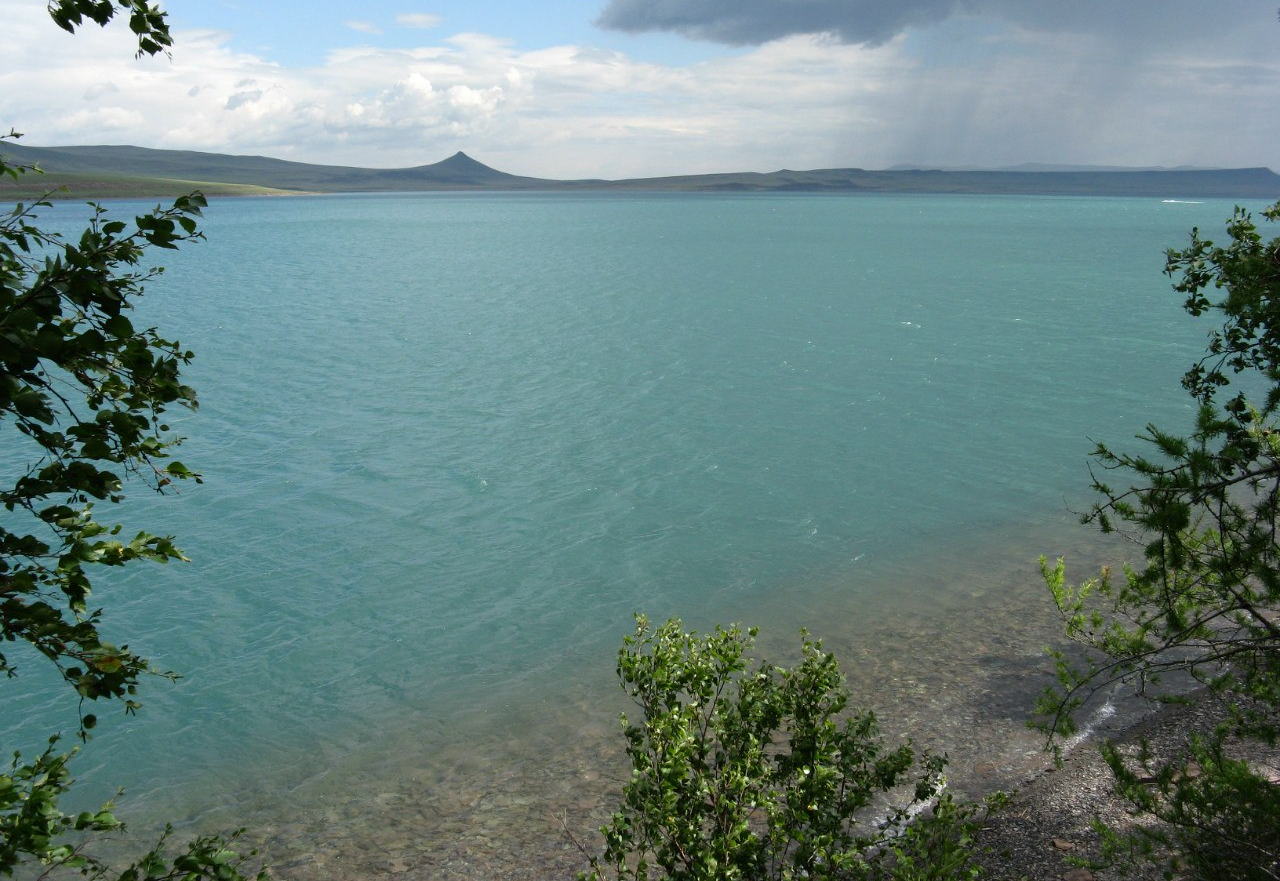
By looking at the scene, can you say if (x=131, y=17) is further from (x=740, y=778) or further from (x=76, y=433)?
(x=740, y=778)

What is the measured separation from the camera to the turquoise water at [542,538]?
12.0m

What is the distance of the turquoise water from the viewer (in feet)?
39.4

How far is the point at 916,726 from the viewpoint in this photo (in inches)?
476

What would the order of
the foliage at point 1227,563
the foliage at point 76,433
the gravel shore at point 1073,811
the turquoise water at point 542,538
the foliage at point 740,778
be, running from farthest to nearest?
the turquoise water at point 542,538 → the gravel shore at point 1073,811 → the foliage at point 1227,563 → the foliage at point 740,778 → the foliage at point 76,433

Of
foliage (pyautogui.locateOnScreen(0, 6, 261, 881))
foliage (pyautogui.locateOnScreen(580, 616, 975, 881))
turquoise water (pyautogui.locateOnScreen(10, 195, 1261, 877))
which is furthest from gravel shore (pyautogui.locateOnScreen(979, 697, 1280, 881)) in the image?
foliage (pyautogui.locateOnScreen(0, 6, 261, 881))

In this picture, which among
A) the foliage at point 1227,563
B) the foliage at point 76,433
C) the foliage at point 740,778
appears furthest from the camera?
the foliage at point 1227,563

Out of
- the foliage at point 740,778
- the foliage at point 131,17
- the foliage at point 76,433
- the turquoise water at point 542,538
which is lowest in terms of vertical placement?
the turquoise water at point 542,538

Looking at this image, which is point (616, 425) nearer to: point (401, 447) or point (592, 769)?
point (401, 447)

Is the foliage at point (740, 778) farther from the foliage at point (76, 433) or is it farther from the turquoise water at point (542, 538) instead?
the turquoise water at point (542, 538)

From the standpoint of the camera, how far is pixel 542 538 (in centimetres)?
1980

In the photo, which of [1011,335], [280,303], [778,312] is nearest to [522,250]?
[280,303]

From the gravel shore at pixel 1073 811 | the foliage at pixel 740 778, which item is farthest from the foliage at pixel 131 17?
the gravel shore at pixel 1073 811

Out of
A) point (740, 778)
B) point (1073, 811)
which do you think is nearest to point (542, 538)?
point (1073, 811)

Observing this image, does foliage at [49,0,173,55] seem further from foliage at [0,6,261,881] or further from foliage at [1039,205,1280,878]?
foliage at [1039,205,1280,878]
